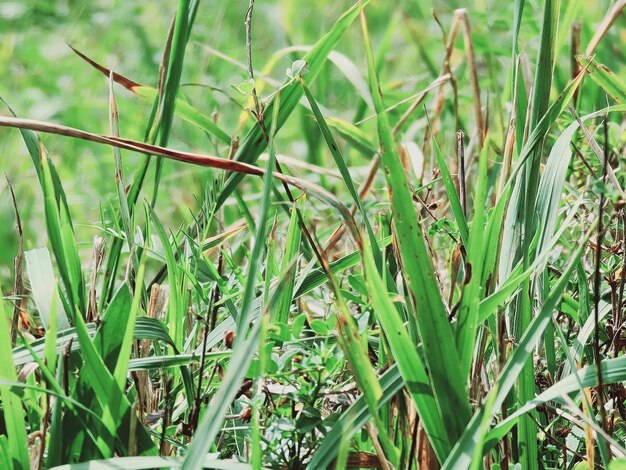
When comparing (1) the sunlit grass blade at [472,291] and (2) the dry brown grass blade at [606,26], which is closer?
(1) the sunlit grass blade at [472,291]

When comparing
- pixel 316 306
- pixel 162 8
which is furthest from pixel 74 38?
pixel 316 306

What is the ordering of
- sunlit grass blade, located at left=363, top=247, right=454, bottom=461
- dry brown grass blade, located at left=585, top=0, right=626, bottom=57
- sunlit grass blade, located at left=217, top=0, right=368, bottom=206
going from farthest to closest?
dry brown grass blade, located at left=585, top=0, right=626, bottom=57, sunlit grass blade, located at left=217, top=0, right=368, bottom=206, sunlit grass blade, located at left=363, top=247, right=454, bottom=461

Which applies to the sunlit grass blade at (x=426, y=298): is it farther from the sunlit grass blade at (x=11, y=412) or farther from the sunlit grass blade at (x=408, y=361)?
the sunlit grass blade at (x=11, y=412)

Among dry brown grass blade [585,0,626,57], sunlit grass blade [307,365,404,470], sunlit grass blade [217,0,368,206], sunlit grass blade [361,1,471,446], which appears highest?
dry brown grass blade [585,0,626,57]

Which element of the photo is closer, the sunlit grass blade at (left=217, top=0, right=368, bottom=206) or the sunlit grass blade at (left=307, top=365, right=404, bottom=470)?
the sunlit grass blade at (left=307, top=365, right=404, bottom=470)

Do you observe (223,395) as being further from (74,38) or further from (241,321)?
(74,38)

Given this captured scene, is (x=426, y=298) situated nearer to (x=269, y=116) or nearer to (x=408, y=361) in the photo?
(x=408, y=361)

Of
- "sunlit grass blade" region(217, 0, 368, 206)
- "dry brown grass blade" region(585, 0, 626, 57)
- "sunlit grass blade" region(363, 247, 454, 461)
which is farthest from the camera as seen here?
"dry brown grass blade" region(585, 0, 626, 57)

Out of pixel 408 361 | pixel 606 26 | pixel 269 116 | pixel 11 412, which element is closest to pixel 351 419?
pixel 408 361

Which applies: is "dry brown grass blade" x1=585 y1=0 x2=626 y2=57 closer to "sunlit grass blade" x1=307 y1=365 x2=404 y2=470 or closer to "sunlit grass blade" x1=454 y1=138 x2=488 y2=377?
"sunlit grass blade" x1=454 y1=138 x2=488 y2=377

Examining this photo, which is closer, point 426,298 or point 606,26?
point 426,298

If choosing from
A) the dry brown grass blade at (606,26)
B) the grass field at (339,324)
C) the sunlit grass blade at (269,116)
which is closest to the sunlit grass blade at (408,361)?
the grass field at (339,324)

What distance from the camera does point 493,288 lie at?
104 centimetres

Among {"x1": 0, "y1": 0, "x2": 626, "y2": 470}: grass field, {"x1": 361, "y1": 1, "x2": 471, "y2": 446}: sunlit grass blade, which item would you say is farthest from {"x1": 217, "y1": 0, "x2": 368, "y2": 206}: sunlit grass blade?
A: {"x1": 361, "y1": 1, "x2": 471, "y2": 446}: sunlit grass blade
